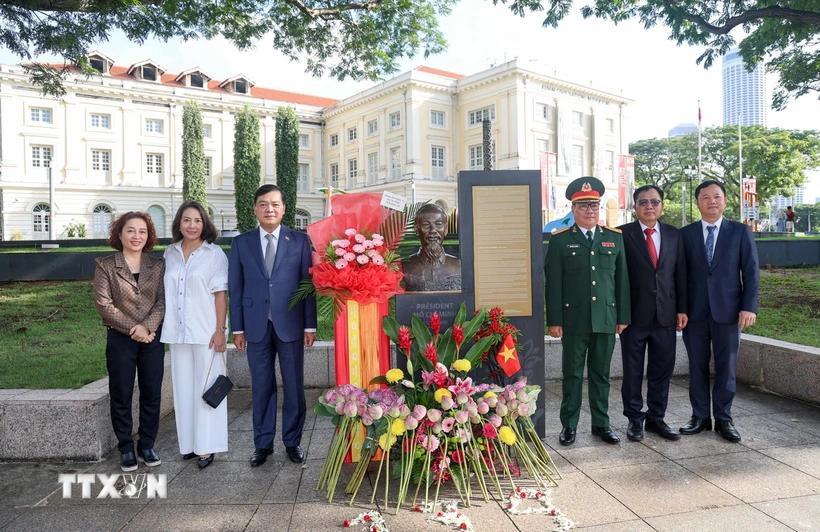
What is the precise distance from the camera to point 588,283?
13.6 feet

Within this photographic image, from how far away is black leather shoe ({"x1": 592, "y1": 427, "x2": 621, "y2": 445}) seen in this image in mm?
4098

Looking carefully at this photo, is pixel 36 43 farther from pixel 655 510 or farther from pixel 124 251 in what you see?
pixel 655 510

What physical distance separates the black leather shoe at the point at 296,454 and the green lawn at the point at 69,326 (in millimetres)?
938

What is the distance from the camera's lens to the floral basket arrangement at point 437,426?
10.4 ft

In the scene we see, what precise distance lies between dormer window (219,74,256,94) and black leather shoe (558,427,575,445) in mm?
48278

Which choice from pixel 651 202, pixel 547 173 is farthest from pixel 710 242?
pixel 547 173

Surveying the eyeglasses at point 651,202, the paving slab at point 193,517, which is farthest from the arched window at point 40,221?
the eyeglasses at point 651,202

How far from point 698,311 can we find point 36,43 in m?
9.74

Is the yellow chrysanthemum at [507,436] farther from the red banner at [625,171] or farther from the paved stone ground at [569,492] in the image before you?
the red banner at [625,171]

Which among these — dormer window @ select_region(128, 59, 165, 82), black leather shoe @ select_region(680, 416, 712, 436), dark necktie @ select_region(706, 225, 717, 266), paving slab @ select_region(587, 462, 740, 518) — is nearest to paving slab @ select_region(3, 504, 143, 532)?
paving slab @ select_region(587, 462, 740, 518)

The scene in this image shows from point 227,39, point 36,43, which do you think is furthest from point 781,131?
point 36,43

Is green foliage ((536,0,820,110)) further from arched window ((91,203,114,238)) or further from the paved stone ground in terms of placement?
arched window ((91,203,114,238))

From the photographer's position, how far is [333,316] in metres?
3.77

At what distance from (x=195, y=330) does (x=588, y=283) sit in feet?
9.31
